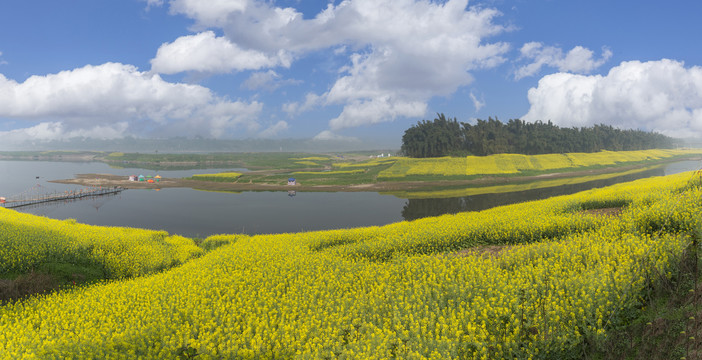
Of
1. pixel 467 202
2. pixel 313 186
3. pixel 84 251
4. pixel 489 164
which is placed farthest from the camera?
pixel 489 164

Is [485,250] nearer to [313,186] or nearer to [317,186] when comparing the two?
[317,186]

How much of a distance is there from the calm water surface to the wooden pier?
2414 millimetres

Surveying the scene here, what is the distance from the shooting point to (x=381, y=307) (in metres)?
9.91

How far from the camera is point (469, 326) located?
791 cm

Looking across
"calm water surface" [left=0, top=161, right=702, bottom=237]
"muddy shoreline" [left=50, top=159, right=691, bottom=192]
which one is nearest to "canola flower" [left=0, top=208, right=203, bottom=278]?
"calm water surface" [left=0, top=161, right=702, bottom=237]

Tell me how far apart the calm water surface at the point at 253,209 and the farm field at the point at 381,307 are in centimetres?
2997

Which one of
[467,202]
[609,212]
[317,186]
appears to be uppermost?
[609,212]

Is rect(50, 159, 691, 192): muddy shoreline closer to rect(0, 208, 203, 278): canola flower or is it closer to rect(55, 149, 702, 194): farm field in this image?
rect(55, 149, 702, 194): farm field

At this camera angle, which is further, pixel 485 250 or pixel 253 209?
pixel 253 209

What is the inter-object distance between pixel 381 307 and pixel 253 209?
164 ft

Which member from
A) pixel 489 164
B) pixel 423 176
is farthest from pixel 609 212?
pixel 489 164

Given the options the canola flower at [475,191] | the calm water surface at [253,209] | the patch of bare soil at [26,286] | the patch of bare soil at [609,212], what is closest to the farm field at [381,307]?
the patch of bare soil at [26,286]

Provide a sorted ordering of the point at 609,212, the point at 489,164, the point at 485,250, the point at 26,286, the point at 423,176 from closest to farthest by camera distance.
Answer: the point at 26,286 → the point at 485,250 → the point at 609,212 → the point at 423,176 → the point at 489,164

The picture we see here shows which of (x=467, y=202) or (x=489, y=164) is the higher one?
(x=489, y=164)
